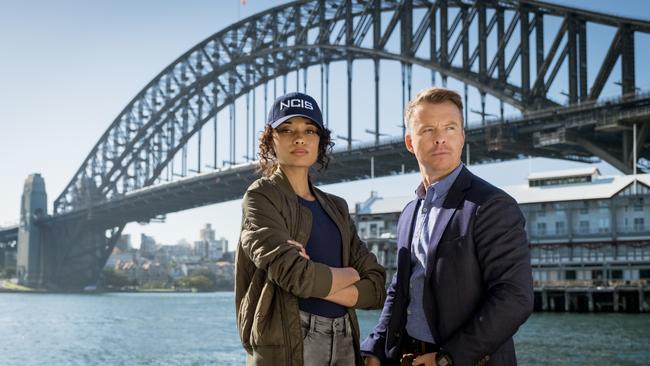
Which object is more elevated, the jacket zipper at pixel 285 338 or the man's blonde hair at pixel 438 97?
the man's blonde hair at pixel 438 97

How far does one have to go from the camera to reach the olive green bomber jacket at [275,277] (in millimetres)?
3807

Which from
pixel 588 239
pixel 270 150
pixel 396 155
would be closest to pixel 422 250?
pixel 270 150

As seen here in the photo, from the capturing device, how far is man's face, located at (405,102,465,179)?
152 inches

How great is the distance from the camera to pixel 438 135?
12.6ft

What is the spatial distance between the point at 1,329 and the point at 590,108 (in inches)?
1200

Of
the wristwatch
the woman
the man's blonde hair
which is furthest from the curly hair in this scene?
the wristwatch

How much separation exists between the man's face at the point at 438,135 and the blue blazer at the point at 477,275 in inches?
4.4

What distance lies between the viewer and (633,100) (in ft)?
143

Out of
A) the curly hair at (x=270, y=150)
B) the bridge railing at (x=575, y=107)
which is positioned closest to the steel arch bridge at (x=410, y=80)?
the bridge railing at (x=575, y=107)

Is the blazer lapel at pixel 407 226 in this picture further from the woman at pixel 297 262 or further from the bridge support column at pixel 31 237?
the bridge support column at pixel 31 237

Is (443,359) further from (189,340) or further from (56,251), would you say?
(56,251)

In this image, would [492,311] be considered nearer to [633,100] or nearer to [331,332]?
[331,332]

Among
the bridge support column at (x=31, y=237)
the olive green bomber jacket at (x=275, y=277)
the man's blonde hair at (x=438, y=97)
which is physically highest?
the bridge support column at (x=31, y=237)

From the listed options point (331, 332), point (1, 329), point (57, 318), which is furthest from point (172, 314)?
point (331, 332)
